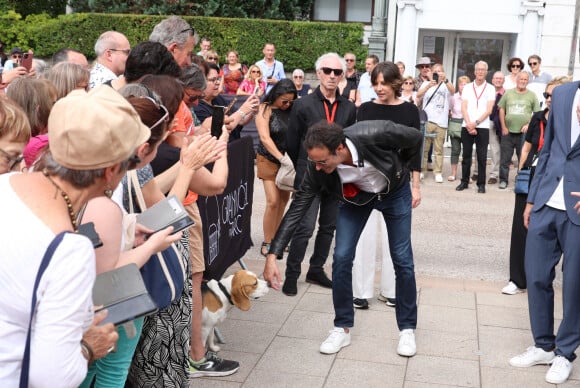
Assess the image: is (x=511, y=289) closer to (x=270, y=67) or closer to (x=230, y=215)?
(x=230, y=215)

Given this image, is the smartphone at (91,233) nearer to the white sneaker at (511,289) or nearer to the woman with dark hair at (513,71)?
the white sneaker at (511,289)

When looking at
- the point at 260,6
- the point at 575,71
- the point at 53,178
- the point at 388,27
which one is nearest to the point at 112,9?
the point at 260,6

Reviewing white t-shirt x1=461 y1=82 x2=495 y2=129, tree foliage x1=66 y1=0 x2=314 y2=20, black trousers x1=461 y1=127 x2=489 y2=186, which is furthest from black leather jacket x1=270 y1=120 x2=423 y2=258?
tree foliage x1=66 y1=0 x2=314 y2=20

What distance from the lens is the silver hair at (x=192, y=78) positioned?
4754 millimetres

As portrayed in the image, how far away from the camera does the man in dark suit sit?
4797mm

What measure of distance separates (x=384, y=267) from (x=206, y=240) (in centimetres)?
185

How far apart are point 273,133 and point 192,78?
8.99ft

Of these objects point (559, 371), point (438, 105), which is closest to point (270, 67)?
point (438, 105)

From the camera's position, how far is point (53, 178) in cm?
215

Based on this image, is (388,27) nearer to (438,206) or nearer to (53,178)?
(438,206)

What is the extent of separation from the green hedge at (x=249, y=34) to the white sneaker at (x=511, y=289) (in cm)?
1261

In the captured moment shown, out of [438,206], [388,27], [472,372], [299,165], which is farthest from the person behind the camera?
[388,27]

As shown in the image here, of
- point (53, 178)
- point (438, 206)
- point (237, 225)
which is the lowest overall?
point (438, 206)

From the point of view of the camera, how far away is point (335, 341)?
5.23 m
